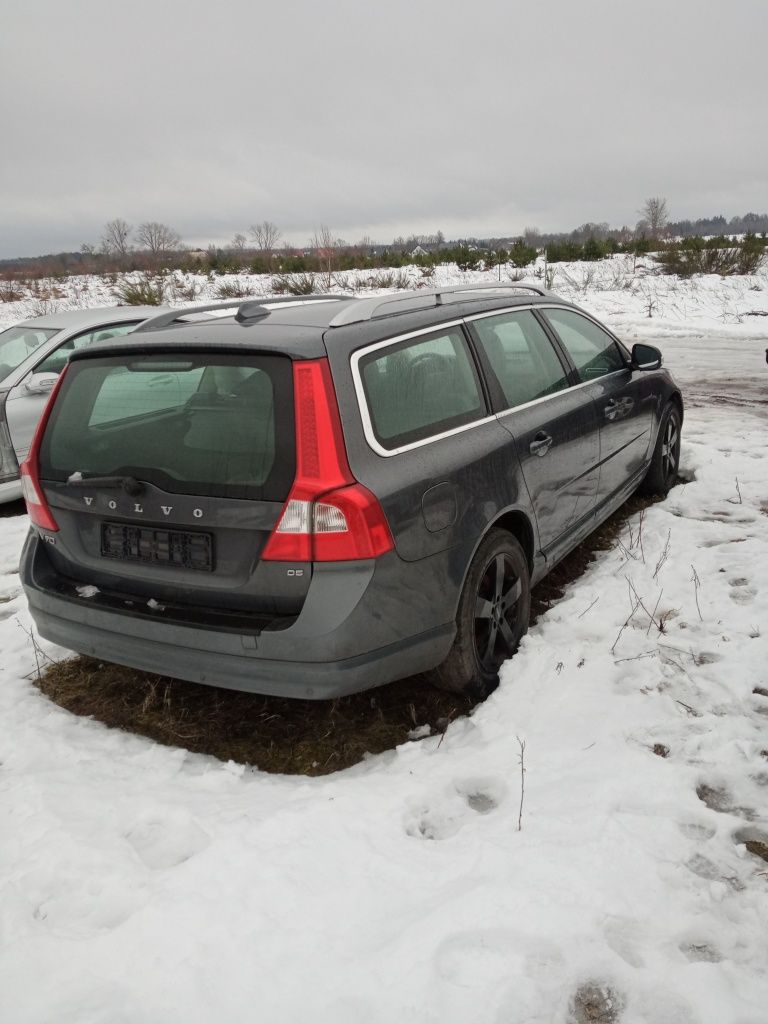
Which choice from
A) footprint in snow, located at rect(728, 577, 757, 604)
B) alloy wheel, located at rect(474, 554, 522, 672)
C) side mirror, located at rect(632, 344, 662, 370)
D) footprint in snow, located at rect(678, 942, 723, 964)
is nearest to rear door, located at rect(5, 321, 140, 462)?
side mirror, located at rect(632, 344, 662, 370)

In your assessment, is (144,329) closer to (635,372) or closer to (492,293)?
(492,293)

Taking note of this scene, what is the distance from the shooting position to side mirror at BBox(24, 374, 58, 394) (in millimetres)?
6125

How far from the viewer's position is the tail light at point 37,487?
299 cm

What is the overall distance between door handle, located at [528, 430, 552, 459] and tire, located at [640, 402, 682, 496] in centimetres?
207

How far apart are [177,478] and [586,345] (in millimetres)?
2857

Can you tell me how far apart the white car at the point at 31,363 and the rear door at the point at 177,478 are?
2.97 m

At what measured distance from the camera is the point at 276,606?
2.54 meters

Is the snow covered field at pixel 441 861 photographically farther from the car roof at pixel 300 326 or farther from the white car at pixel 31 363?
the white car at pixel 31 363

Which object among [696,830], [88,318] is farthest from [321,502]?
[88,318]

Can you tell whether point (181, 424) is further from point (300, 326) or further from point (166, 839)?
point (166, 839)

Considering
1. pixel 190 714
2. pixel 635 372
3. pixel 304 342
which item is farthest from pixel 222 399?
pixel 635 372

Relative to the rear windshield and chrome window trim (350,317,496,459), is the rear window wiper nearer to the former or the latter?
the rear windshield

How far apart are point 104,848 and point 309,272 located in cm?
2565

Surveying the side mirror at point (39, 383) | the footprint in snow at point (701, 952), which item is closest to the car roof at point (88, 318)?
the side mirror at point (39, 383)
